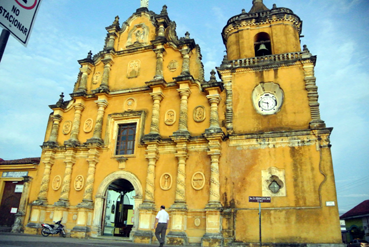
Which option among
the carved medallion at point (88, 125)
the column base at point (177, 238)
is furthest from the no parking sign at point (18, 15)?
the carved medallion at point (88, 125)

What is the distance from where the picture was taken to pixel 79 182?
15.0m

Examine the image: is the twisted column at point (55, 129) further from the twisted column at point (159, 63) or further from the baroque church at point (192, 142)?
the twisted column at point (159, 63)

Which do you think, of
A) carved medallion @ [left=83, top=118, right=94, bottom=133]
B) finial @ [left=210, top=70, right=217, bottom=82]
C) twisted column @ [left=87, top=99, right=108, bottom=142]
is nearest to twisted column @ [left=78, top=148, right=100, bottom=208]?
twisted column @ [left=87, top=99, right=108, bottom=142]

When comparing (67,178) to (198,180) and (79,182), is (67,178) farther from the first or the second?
(198,180)

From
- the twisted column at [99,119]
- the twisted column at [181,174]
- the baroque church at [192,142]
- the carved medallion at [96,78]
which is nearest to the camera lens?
the baroque church at [192,142]

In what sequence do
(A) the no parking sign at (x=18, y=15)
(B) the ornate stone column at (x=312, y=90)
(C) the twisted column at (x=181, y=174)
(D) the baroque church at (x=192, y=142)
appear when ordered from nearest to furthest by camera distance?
(A) the no parking sign at (x=18, y=15) < (D) the baroque church at (x=192, y=142) < (B) the ornate stone column at (x=312, y=90) < (C) the twisted column at (x=181, y=174)

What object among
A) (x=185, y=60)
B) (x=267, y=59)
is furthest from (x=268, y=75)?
(x=185, y=60)

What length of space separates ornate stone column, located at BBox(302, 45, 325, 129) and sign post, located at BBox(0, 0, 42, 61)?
38.0 ft

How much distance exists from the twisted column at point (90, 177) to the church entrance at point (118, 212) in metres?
0.98

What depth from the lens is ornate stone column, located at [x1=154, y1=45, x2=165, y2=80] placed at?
15.5 m

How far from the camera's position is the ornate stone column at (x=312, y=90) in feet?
40.5

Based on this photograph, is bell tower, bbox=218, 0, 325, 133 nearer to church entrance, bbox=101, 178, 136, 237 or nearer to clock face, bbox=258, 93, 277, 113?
clock face, bbox=258, 93, 277, 113

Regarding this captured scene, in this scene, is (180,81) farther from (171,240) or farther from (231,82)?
(171,240)

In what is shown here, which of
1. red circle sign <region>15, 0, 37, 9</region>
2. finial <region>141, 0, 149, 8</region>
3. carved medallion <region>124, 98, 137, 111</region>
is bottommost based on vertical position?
red circle sign <region>15, 0, 37, 9</region>
